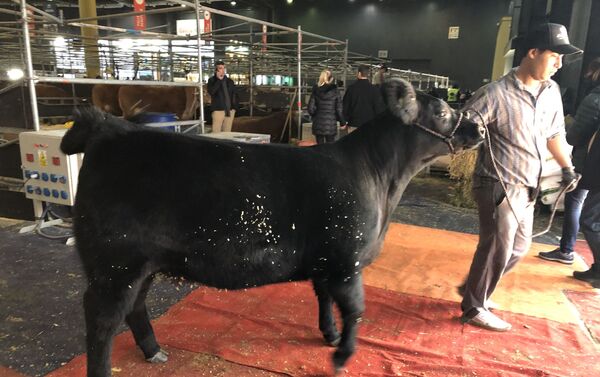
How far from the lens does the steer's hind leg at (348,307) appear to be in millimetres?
2059

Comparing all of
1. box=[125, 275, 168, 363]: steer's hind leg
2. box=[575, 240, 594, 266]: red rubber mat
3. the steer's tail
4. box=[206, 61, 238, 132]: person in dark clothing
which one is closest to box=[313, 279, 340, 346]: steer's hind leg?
box=[125, 275, 168, 363]: steer's hind leg

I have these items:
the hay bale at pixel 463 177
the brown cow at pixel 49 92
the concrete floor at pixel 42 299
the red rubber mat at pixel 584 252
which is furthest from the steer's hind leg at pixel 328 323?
the brown cow at pixel 49 92

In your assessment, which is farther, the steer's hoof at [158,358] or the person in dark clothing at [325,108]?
the person in dark clothing at [325,108]

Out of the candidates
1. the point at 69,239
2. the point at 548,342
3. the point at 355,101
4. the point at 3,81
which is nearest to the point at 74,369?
the point at 69,239

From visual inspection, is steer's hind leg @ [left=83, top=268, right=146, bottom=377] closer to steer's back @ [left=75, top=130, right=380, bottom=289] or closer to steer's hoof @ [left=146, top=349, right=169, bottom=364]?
steer's back @ [left=75, top=130, right=380, bottom=289]

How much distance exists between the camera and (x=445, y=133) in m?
2.25

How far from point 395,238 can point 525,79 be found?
237 centimetres

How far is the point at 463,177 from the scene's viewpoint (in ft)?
20.9

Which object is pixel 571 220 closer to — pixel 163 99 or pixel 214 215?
pixel 214 215

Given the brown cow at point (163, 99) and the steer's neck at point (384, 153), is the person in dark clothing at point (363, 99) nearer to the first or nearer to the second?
the brown cow at point (163, 99)

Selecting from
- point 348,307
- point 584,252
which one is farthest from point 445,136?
point 584,252

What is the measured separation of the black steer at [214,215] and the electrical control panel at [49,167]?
7.42 feet

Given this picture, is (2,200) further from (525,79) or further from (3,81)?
(3,81)

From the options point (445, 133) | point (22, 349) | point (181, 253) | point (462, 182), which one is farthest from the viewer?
point (462, 182)
